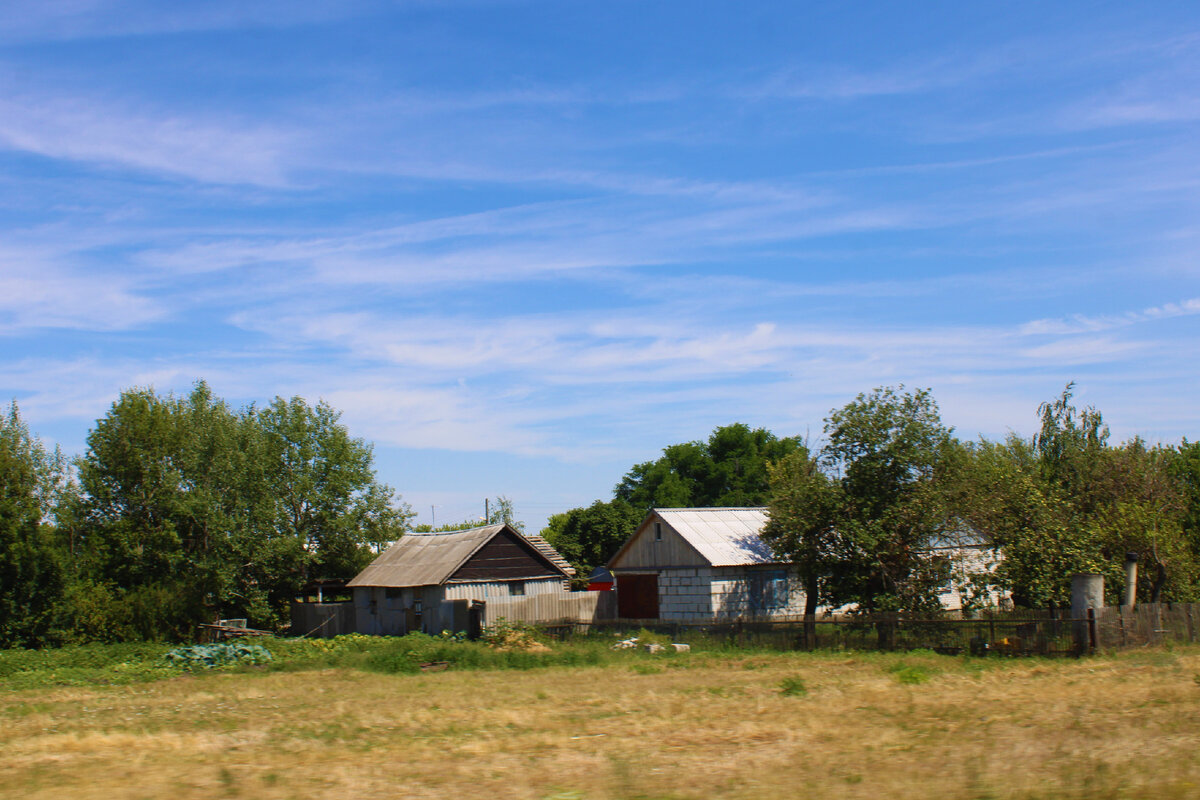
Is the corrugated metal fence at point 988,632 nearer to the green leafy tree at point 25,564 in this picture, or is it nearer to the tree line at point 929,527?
the tree line at point 929,527

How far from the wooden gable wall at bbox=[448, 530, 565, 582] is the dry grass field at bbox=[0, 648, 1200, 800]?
15996 millimetres

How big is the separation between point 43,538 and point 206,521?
819 centimetres

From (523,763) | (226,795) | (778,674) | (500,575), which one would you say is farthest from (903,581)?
(226,795)

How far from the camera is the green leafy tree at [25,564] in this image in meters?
33.1

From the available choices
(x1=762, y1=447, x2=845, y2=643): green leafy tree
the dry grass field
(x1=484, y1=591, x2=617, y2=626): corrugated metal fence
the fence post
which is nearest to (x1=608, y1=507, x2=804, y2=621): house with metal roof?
(x1=484, y1=591, x2=617, y2=626): corrugated metal fence

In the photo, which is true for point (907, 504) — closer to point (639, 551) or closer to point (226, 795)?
point (639, 551)

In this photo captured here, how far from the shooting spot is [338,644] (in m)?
32.6

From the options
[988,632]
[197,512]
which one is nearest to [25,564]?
[197,512]

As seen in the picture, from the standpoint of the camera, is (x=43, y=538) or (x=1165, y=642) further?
(x=43, y=538)

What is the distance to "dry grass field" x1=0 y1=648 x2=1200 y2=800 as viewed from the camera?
34.2 ft

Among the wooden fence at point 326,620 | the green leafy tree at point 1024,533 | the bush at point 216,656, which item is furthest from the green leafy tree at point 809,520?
the wooden fence at point 326,620

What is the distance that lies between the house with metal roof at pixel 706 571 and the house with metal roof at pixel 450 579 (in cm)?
523

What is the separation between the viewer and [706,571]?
33000 millimetres

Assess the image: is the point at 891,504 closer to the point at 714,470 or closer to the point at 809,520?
the point at 809,520
